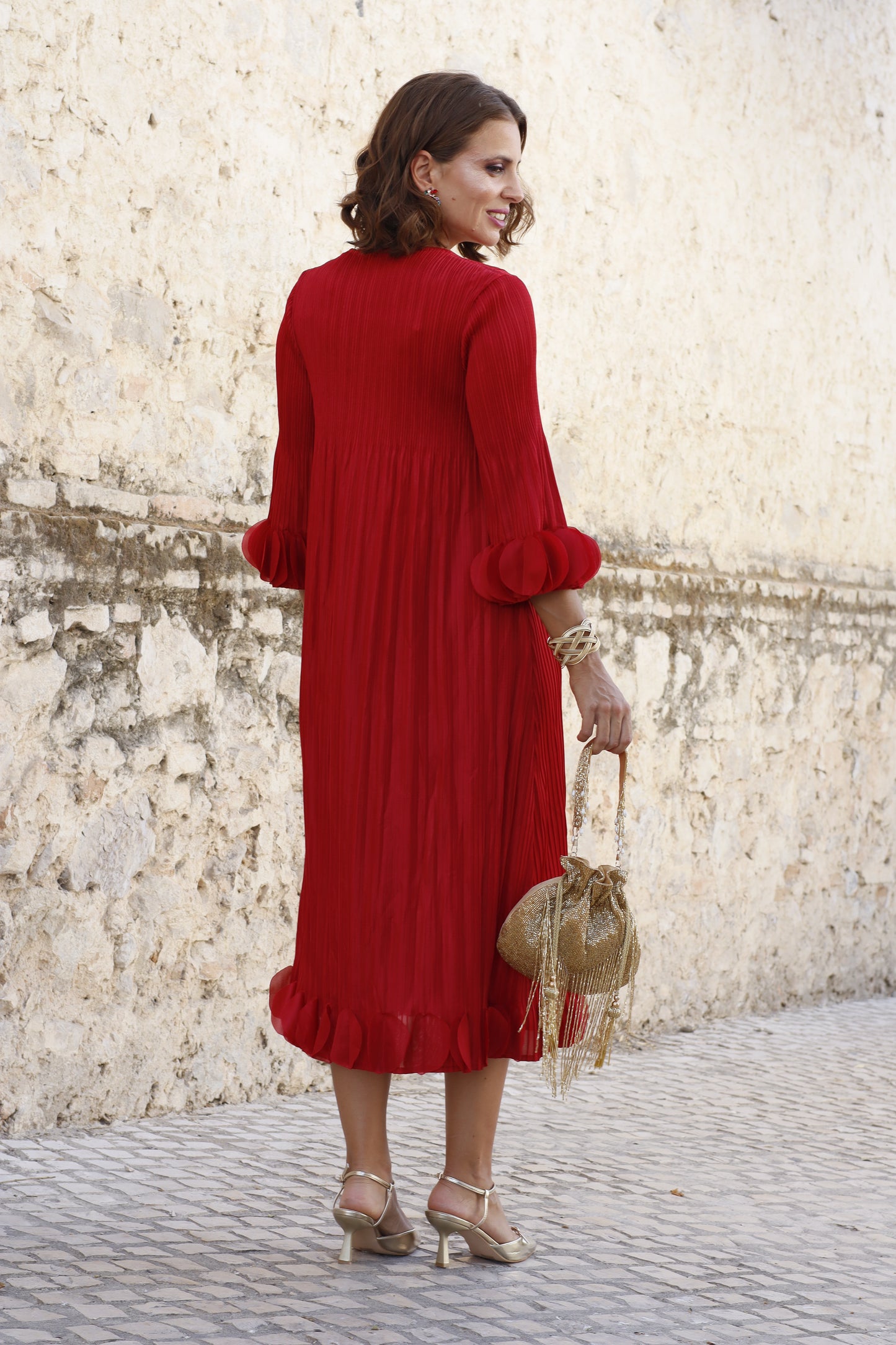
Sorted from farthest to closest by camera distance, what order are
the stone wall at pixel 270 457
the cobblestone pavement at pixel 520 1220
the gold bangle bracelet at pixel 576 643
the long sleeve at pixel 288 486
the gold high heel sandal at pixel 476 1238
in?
1. the stone wall at pixel 270 457
2. the long sleeve at pixel 288 486
3. the gold high heel sandal at pixel 476 1238
4. the gold bangle bracelet at pixel 576 643
5. the cobblestone pavement at pixel 520 1220

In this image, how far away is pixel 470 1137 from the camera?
243 cm

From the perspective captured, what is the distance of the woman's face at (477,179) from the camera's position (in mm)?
2414

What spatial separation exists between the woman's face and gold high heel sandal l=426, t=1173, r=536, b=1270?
154 centimetres

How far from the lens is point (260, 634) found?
3.68 m

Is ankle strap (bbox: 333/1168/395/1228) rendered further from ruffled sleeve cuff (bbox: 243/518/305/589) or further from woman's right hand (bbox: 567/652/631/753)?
ruffled sleeve cuff (bbox: 243/518/305/589)

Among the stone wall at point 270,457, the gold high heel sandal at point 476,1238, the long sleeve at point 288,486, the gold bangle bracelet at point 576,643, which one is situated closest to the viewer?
the gold bangle bracelet at point 576,643

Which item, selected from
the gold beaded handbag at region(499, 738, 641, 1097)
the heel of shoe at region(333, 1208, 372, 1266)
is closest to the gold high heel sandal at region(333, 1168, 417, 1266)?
the heel of shoe at region(333, 1208, 372, 1266)

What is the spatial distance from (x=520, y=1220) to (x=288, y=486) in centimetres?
140

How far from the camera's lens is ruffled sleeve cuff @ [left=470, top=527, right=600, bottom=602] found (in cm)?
226

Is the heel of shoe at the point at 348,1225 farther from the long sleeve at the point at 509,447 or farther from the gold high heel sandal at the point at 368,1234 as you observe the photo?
the long sleeve at the point at 509,447

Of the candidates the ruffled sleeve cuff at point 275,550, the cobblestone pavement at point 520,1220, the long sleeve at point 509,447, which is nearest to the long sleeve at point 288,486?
the ruffled sleeve cuff at point 275,550

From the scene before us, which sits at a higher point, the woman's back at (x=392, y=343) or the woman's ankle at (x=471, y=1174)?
the woman's back at (x=392, y=343)

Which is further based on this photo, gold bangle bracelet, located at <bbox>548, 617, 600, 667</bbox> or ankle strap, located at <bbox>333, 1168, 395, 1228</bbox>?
ankle strap, located at <bbox>333, 1168, 395, 1228</bbox>

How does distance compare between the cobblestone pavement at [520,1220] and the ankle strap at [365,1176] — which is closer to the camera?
the cobblestone pavement at [520,1220]
